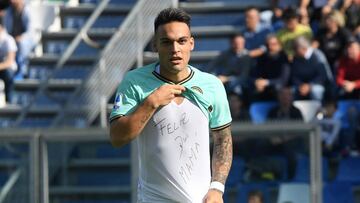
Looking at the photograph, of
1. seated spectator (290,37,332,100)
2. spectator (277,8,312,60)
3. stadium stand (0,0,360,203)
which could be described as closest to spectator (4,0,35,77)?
stadium stand (0,0,360,203)

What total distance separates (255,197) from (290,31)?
133 inches

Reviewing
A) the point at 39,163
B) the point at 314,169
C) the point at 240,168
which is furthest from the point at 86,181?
the point at 314,169

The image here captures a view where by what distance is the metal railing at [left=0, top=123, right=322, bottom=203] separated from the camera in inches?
432

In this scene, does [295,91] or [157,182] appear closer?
[157,182]

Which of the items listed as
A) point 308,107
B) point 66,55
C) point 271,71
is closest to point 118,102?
point 308,107

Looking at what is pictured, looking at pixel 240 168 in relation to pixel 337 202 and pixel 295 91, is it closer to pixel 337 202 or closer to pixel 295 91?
pixel 337 202

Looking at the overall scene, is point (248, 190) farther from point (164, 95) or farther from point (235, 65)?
point (164, 95)

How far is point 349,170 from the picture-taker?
1245 centimetres

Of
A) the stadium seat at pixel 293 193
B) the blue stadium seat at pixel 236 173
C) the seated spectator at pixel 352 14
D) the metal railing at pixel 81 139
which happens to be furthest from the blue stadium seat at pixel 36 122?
the stadium seat at pixel 293 193

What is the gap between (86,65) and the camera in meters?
15.5

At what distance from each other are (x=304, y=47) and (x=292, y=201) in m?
2.93

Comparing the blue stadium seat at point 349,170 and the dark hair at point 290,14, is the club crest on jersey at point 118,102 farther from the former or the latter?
the dark hair at point 290,14

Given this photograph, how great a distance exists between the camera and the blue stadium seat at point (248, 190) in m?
10.9

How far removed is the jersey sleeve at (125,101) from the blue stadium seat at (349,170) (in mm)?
6413
